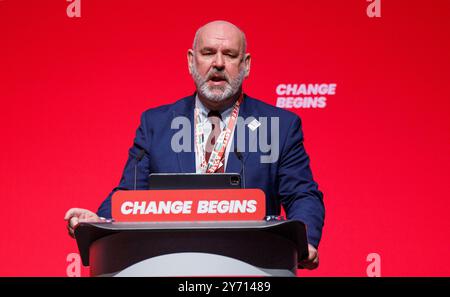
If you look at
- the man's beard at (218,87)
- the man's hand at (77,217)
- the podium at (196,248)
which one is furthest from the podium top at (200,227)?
the man's beard at (218,87)

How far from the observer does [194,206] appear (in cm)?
239

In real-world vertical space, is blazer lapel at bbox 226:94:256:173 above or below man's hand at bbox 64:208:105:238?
above

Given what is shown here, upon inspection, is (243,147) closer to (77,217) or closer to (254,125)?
(254,125)

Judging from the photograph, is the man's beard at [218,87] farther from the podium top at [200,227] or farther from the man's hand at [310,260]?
the podium top at [200,227]

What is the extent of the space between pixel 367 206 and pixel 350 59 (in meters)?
Result: 0.71

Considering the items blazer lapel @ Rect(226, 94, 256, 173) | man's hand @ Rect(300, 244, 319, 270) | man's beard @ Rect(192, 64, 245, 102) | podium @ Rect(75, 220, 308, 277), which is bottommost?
man's hand @ Rect(300, 244, 319, 270)

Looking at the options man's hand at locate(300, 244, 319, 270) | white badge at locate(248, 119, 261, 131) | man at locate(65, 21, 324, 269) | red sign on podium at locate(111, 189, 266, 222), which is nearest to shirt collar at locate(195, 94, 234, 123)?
man at locate(65, 21, 324, 269)

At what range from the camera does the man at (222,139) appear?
318cm

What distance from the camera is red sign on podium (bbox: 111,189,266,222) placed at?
2.39 meters

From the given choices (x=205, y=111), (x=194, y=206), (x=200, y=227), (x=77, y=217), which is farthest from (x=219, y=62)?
(x=200, y=227)

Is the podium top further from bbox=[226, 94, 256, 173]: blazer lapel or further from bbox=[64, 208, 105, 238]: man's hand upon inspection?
bbox=[226, 94, 256, 173]: blazer lapel

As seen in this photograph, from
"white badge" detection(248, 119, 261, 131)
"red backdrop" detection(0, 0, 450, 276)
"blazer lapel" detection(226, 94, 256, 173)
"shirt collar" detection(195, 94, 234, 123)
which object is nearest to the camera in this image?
"blazer lapel" detection(226, 94, 256, 173)

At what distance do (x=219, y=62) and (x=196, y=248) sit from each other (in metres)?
1.12

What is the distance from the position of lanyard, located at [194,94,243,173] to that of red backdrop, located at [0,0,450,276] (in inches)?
45.8
